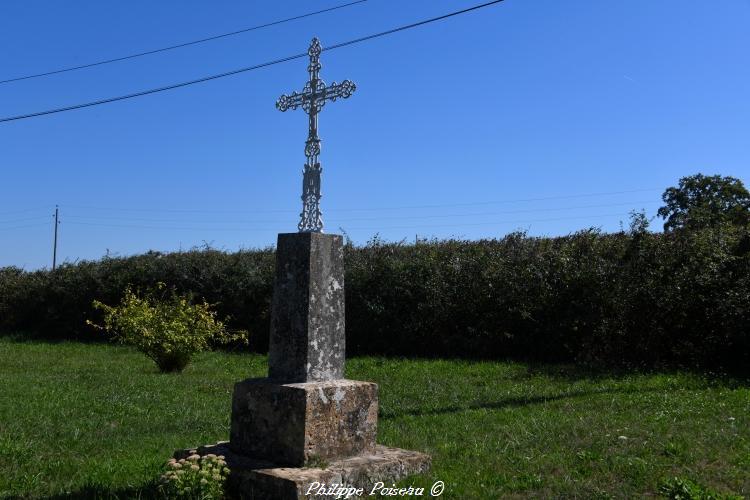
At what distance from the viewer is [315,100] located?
628 cm

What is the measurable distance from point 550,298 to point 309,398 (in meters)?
8.74

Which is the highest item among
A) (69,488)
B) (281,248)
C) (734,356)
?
(281,248)

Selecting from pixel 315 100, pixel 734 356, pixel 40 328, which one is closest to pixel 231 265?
pixel 40 328

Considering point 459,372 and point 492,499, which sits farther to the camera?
point 459,372

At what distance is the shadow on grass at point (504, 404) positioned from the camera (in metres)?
8.75

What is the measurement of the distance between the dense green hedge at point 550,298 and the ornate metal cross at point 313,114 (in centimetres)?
799

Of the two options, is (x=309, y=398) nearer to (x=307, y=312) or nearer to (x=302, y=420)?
(x=302, y=420)

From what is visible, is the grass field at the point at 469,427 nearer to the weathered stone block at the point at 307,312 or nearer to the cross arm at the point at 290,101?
the weathered stone block at the point at 307,312

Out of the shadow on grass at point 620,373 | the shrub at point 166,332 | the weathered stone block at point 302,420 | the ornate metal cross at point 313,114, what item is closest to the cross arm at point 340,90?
the ornate metal cross at point 313,114

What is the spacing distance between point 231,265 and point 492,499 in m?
14.6

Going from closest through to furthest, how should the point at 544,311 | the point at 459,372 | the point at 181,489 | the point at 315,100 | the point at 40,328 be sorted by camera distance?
the point at 181,489, the point at 315,100, the point at 459,372, the point at 544,311, the point at 40,328

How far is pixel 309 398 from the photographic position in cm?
538

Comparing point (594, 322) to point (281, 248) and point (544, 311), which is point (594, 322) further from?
point (281, 248)

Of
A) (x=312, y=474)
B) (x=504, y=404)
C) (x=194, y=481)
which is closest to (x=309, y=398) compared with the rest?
(x=312, y=474)
